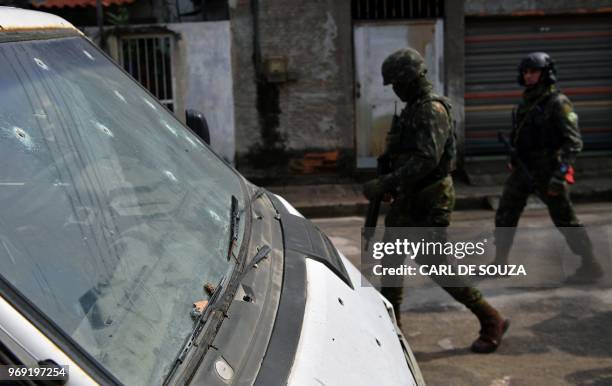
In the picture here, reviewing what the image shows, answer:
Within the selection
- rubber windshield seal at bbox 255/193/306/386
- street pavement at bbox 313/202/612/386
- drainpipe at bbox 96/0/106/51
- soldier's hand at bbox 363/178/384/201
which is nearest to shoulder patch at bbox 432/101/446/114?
soldier's hand at bbox 363/178/384/201

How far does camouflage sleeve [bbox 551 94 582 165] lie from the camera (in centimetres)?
574

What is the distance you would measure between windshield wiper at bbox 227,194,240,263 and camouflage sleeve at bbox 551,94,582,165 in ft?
12.7

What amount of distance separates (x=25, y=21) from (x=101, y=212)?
697 millimetres

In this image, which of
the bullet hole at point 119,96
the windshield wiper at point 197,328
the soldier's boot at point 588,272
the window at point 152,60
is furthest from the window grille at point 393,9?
the windshield wiper at point 197,328

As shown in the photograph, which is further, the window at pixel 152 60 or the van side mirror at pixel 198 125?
the window at pixel 152 60

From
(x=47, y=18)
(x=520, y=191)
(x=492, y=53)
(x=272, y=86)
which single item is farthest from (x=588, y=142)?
(x=47, y=18)

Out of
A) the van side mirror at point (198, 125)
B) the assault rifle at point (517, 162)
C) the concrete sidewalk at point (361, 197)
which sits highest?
the van side mirror at point (198, 125)

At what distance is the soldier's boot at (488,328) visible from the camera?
177 inches

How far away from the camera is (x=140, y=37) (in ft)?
34.2

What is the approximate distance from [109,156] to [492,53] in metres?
9.56

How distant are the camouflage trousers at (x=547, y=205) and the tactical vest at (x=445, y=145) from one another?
1609 millimetres

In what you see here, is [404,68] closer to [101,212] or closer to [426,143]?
[426,143]

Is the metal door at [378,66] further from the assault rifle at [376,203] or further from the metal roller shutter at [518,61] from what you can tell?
the assault rifle at [376,203]

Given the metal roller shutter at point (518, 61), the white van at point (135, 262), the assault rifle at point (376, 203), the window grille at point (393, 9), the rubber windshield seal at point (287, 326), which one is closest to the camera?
the white van at point (135, 262)
